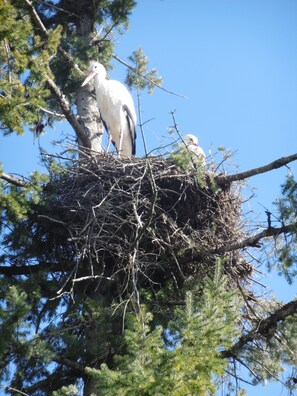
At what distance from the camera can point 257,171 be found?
8.48 m

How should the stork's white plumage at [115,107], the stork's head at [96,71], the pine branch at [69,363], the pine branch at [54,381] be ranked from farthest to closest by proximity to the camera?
the stork's white plumage at [115,107] → the stork's head at [96,71] → the pine branch at [54,381] → the pine branch at [69,363]

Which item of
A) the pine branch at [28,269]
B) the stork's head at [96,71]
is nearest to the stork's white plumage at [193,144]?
the stork's head at [96,71]

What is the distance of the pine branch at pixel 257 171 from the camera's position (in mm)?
8189

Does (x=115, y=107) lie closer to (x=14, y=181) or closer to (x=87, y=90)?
(x=87, y=90)

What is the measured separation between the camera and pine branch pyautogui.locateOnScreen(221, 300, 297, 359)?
8.00 metres

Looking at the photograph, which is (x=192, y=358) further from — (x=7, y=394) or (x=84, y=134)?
(x=84, y=134)

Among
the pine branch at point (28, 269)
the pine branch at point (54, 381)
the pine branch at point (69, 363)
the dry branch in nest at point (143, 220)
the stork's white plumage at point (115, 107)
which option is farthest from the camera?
the stork's white plumage at point (115, 107)

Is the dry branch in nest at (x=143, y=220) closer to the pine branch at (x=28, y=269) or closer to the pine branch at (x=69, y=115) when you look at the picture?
the pine branch at (x=28, y=269)

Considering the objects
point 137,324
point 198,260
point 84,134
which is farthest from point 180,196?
point 137,324

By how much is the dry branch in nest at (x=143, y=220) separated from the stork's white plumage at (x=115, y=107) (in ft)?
7.03

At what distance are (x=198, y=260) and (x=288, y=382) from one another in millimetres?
1548

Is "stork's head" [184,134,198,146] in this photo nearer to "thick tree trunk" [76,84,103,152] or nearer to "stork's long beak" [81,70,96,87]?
"thick tree trunk" [76,84,103,152]

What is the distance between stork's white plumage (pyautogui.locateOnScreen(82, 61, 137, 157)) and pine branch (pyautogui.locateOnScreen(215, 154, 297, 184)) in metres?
2.47

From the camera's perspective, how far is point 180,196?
8.80m
